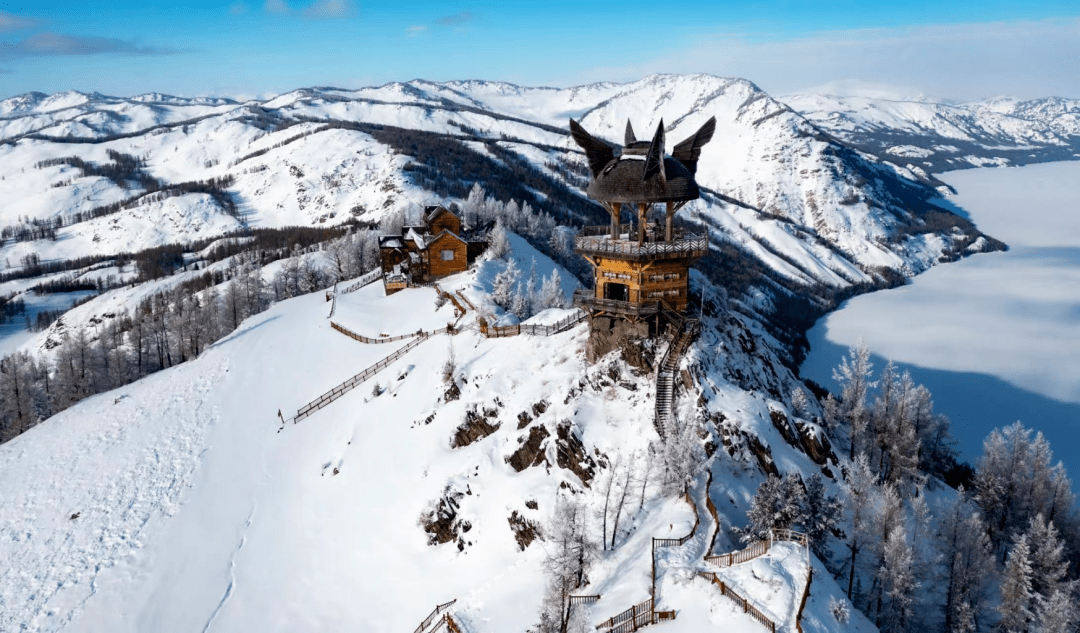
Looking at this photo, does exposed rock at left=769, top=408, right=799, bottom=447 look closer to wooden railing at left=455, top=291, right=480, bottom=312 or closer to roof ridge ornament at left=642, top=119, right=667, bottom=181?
roof ridge ornament at left=642, top=119, right=667, bottom=181

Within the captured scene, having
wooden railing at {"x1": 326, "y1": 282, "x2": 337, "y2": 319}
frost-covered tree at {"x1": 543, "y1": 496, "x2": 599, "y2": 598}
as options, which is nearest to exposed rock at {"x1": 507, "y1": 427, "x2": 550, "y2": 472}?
frost-covered tree at {"x1": 543, "y1": 496, "x2": 599, "y2": 598}

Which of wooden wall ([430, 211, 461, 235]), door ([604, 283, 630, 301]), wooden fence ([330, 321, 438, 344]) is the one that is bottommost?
wooden fence ([330, 321, 438, 344])

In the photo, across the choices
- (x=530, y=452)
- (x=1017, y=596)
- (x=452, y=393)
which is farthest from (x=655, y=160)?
(x=1017, y=596)

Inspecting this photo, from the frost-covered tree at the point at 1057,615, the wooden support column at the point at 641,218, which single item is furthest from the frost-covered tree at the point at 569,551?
the frost-covered tree at the point at 1057,615

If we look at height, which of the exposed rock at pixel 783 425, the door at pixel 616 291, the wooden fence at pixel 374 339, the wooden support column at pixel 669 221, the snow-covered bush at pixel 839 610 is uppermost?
the wooden support column at pixel 669 221

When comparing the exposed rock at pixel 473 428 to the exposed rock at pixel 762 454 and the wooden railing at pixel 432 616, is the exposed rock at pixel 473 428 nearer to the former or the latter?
the wooden railing at pixel 432 616

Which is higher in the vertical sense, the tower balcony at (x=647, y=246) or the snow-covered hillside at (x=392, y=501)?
the tower balcony at (x=647, y=246)

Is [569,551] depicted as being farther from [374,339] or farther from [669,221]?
[374,339]
